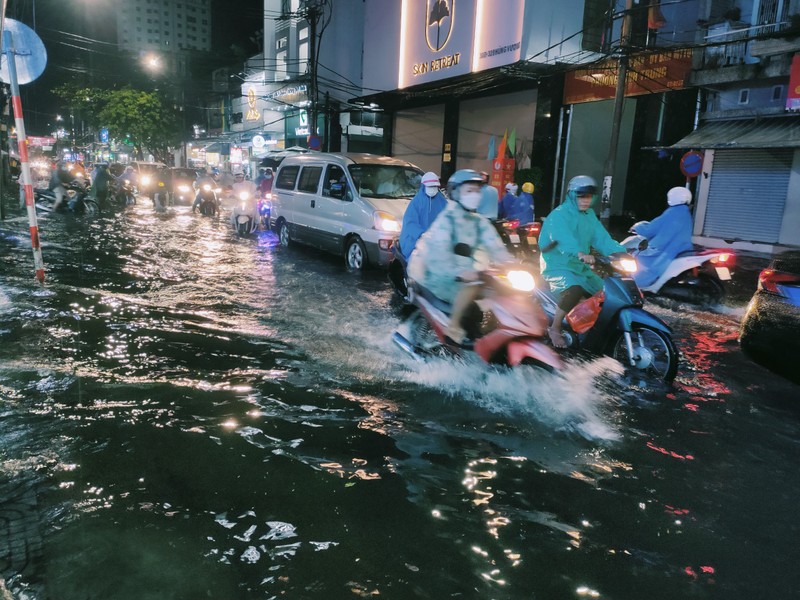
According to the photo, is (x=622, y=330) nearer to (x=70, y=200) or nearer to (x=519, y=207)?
(x=519, y=207)

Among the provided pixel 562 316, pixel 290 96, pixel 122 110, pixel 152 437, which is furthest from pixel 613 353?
pixel 122 110

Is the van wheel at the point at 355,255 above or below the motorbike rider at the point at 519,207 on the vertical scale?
below

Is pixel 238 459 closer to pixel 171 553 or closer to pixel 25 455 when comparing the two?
pixel 171 553

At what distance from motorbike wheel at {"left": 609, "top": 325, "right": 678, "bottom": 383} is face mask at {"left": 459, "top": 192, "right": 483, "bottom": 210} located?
1.71m

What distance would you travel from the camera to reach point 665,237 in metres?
7.38

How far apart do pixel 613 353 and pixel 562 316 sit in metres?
0.67

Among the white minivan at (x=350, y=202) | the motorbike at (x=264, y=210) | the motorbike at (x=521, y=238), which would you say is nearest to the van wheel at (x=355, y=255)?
the white minivan at (x=350, y=202)

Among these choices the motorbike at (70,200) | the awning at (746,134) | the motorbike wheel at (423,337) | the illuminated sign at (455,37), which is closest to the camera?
the motorbike wheel at (423,337)

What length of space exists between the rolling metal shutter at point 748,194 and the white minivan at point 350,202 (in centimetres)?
992

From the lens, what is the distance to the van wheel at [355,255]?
33.0ft

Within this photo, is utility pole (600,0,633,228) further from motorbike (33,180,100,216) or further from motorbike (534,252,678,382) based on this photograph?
motorbike (33,180,100,216)

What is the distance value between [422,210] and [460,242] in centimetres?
321

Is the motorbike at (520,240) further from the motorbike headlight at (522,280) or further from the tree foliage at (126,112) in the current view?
the tree foliage at (126,112)

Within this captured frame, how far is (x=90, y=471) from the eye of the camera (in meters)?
3.20
